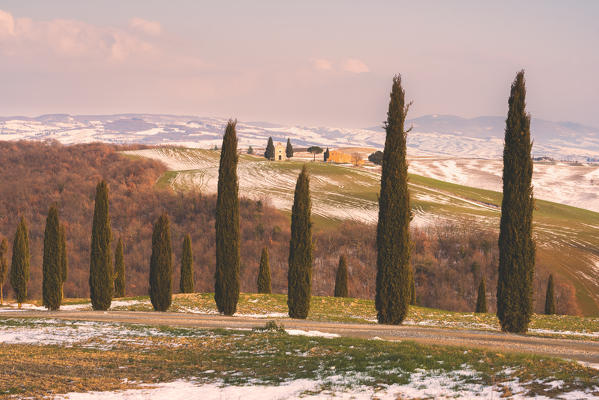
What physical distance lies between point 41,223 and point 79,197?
10933 millimetres

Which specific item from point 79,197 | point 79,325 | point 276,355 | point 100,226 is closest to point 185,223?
point 79,197

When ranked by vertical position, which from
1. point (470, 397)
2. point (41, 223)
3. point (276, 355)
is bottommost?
point (41, 223)

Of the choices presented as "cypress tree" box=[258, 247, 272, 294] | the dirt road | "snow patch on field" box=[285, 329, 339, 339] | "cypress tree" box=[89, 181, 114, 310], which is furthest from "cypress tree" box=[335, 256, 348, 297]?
"snow patch on field" box=[285, 329, 339, 339]

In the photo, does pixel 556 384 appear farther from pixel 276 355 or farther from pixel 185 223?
pixel 185 223

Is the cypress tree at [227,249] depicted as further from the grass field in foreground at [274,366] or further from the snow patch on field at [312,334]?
the snow patch on field at [312,334]

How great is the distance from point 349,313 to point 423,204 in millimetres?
72973

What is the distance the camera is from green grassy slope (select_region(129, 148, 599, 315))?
79156mm

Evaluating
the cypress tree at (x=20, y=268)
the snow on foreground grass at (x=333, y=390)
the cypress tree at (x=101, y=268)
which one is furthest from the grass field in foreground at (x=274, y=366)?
the cypress tree at (x=20, y=268)

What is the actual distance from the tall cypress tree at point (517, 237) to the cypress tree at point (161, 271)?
67.1 ft

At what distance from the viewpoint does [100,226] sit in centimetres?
3816

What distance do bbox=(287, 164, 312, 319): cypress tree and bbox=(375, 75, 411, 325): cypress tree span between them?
5900 mm

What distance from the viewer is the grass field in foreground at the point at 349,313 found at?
3288 centimetres

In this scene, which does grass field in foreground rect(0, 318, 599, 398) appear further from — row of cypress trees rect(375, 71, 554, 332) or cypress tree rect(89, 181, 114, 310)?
cypress tree rect(89, 181, 114, 310)

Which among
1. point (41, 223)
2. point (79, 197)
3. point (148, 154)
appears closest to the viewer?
point (41, 223)
